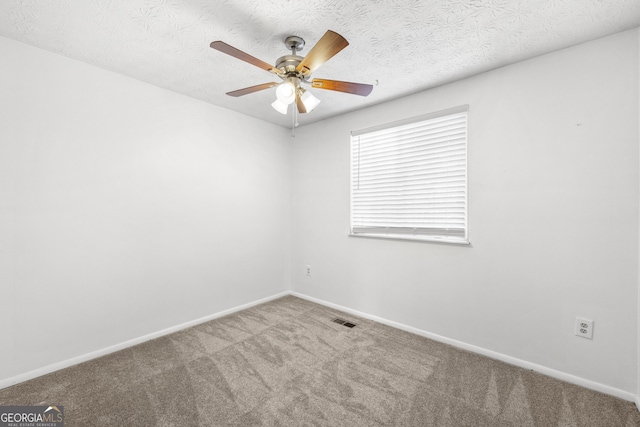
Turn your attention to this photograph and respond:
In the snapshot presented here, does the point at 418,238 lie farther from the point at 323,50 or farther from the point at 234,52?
the point at 234,52

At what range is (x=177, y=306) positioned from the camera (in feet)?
9.48

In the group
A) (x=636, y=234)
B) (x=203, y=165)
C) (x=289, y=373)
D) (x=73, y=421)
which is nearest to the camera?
(x=73, y=421)

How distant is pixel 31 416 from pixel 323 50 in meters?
2.83

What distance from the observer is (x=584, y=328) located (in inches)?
77.8

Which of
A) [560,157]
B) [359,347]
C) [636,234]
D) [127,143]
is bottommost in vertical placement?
[359,347]

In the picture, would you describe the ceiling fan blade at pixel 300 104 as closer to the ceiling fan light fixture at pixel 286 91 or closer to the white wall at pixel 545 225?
the ceiling fan light fixture at pixel 286 91

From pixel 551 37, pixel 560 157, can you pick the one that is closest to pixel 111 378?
pixel 560 157

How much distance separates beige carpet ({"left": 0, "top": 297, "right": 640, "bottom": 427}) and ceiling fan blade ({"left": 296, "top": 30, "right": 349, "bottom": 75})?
7.05 ft

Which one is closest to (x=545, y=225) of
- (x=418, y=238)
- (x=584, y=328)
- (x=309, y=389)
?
(x=584, y=328)

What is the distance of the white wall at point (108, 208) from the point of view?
2002 mm

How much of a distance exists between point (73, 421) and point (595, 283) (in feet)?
11.5

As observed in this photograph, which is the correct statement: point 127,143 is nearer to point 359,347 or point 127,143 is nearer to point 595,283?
point 359,347

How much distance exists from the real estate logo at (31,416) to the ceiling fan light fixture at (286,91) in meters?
2.40

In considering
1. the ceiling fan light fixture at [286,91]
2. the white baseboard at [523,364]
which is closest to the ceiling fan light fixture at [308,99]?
the ceiling fan light fixture at [286,91]
